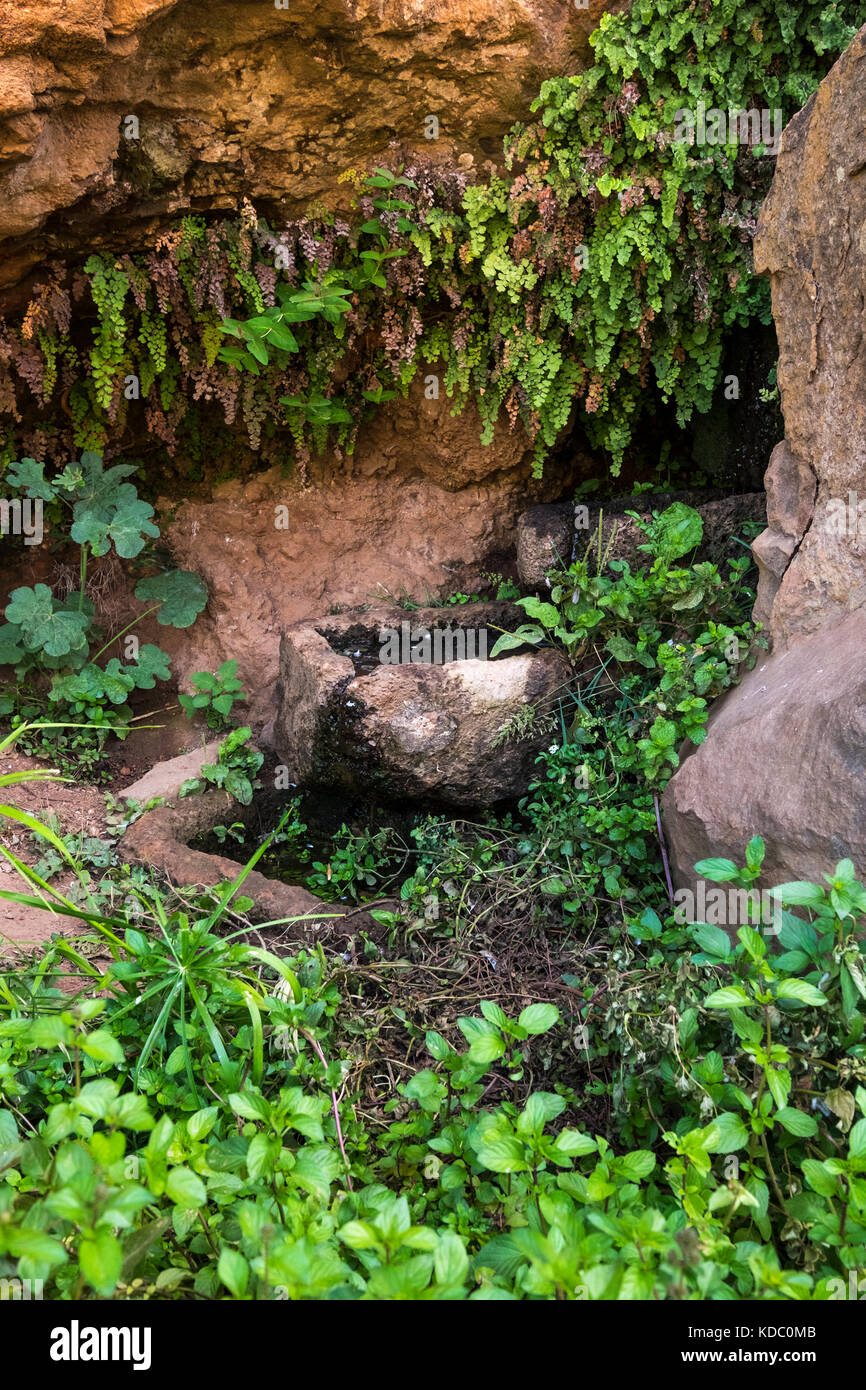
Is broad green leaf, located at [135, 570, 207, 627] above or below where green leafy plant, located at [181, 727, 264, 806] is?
above

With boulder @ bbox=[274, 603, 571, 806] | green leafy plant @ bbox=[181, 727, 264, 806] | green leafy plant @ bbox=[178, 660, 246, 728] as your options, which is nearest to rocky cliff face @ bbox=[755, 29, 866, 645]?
boulder @ bbox=[274, 603, 571, 806]

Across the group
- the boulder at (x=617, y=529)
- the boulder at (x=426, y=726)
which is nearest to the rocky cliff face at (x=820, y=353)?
the boulder at (x=617, y=529)

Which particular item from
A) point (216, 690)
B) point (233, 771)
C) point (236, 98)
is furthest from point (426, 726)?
point (236, 98)

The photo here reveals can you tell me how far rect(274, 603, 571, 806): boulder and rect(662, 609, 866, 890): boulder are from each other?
1020mm

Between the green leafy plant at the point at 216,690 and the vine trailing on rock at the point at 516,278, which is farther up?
the vine trailing on rock at the point at 516,278

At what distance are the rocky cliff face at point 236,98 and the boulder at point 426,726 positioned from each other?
8.09 ft

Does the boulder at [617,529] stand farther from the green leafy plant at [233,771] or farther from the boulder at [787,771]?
the green leafy plant at [233,771]

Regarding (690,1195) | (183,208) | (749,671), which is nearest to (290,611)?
(183,208)

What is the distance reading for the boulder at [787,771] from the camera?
9.27 ft

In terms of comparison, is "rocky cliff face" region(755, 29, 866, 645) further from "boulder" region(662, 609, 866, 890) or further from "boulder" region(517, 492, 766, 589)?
"boulder" region(517, 492, 766, 589)

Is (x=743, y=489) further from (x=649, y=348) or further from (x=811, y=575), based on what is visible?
(x=811, y=575)

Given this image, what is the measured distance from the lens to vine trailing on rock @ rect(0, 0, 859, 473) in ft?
14.6

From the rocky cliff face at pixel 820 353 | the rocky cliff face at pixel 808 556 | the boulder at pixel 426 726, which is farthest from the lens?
the boulder at pixel 426 726

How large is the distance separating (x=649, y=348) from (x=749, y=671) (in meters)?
2.19
